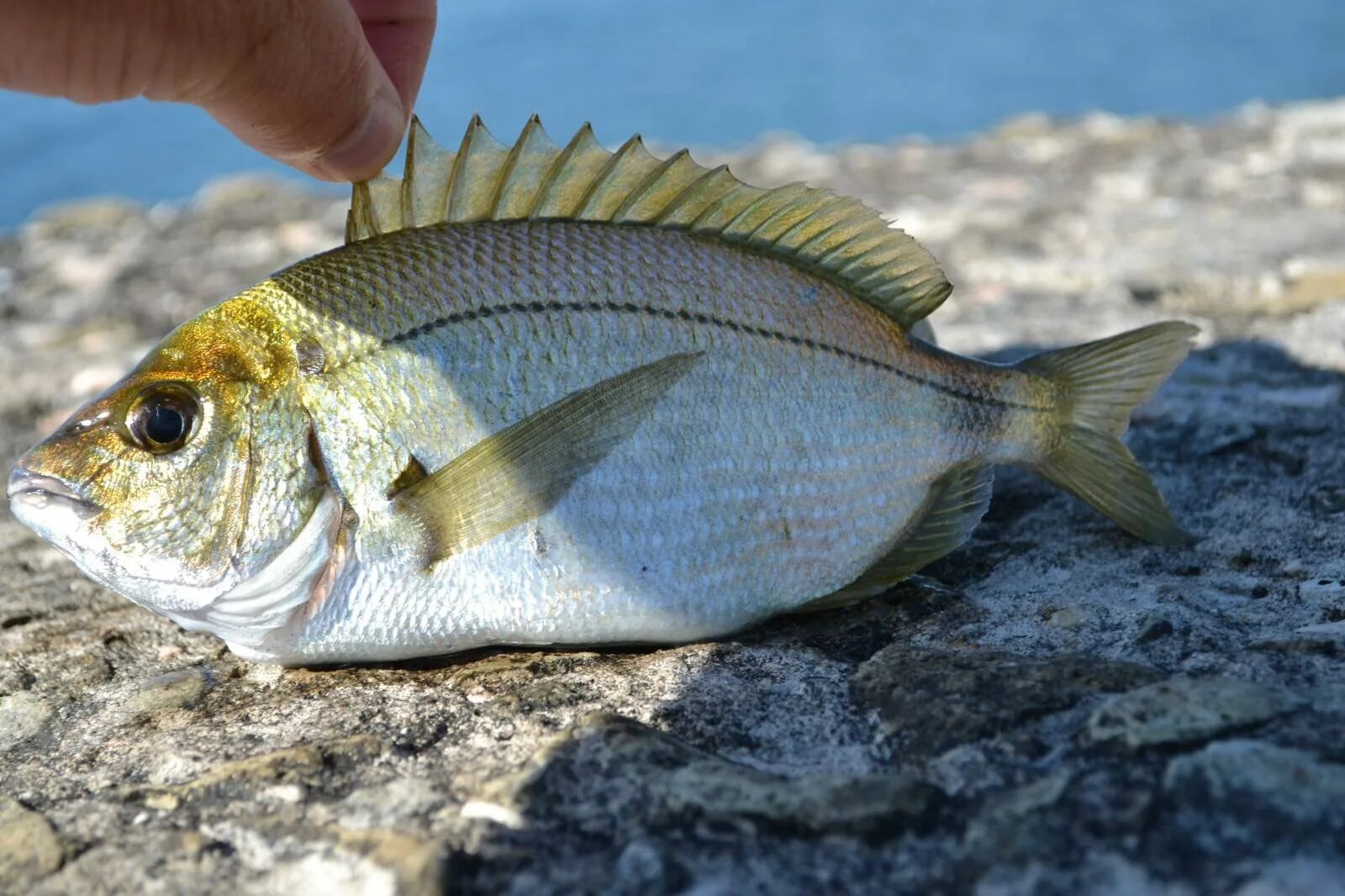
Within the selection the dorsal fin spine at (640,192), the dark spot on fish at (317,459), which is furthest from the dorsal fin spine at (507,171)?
the dark spot on fish at (317,459)

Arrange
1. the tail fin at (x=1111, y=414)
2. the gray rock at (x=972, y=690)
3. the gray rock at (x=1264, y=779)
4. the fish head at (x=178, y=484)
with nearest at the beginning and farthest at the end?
the gray rock at (x=1264, y=779) < the gray rock at (x=972, y=690) < the fish head at (x=178, y=484) < the tail fin at (x=1111, y=414)

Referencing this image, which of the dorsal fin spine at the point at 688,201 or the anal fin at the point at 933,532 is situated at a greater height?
the dorsal fin spine at the point at 688,201

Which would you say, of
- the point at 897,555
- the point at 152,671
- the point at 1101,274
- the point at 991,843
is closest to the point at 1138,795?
the point at 991,843

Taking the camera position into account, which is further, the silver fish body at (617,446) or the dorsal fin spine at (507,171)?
the dorsal fin spine at (507,171)

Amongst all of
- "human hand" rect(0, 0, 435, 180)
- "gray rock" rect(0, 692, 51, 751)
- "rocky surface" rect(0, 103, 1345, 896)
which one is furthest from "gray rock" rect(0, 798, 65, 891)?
"human hand" rect(0, 0, 435, 180)

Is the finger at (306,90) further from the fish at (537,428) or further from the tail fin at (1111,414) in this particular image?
the tail fin at (1111,414)

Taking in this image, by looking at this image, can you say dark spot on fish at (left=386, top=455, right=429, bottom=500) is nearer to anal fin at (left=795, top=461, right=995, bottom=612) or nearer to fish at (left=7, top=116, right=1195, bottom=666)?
fish at (left=7, top=116, right=1195, bottom=666)

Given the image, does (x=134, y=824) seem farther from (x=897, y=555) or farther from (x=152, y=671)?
(x=897, y=555)

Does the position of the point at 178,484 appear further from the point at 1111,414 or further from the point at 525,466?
the point at 1111,414

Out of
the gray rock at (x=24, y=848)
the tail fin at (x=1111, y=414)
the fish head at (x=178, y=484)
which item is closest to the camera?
the gray rock at (x=24, y=848)
